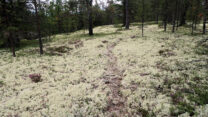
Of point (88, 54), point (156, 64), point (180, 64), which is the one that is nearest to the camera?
point (180, 64)

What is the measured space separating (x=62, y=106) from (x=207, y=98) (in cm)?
712

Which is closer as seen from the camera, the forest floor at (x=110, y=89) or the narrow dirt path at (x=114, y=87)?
the forest floor at (x=110, y=89)

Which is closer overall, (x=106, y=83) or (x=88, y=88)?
(x=88, y=88)

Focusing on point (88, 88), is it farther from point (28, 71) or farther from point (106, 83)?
point (28, 71)

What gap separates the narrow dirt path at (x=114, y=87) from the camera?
614 cm

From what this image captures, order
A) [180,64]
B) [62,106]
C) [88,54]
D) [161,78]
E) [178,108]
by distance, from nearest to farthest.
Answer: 1. [178,108]
2. [62,106]
3. [161,78]
4. [180,64]
5. [88,54]

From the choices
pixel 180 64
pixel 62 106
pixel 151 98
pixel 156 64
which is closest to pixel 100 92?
pixel 62 106

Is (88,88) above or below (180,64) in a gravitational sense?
below

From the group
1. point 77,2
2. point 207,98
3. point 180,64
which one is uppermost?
point 77,2

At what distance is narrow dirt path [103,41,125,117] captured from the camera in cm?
614

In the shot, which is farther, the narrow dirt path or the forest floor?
the narrow dirt path

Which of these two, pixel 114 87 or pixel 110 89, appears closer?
pixel 110 89

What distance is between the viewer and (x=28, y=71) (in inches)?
456

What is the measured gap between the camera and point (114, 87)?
830cm
